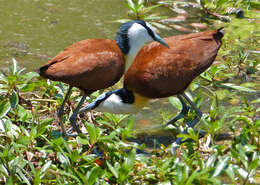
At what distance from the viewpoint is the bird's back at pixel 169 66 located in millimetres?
4406

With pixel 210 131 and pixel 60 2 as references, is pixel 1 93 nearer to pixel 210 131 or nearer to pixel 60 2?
pixel 210 131

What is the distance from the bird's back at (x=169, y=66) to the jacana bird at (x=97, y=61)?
0.37 ft

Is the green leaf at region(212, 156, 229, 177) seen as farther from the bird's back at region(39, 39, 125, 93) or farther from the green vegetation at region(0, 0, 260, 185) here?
the bird's back at region(39, 39, 125, 93)

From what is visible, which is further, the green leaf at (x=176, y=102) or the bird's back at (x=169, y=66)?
the green leaf at (x=176, y=102)

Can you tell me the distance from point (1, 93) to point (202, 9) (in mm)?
3637

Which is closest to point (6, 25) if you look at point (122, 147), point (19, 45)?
point (19, 45)

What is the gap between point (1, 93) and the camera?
483 cm

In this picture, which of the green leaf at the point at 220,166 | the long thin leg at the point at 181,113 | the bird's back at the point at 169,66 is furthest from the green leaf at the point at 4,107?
the green leaf at the point at 220,166

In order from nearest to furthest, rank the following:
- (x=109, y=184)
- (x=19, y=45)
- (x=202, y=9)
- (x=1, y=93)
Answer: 1. (x=109, y=184)
2. (x=1, y=93)
3. (x=19, y=45)
4. (x=202, y=9)

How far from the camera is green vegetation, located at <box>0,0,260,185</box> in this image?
3.70 metres

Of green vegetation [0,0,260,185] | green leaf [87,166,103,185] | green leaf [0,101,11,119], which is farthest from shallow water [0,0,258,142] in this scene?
green leaf [87,166,103,185]

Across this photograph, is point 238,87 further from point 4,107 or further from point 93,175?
point 4,107

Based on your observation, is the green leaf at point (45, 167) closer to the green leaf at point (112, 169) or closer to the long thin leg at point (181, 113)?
the green leaf at point (112, 169)

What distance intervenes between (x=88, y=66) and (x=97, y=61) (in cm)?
10
